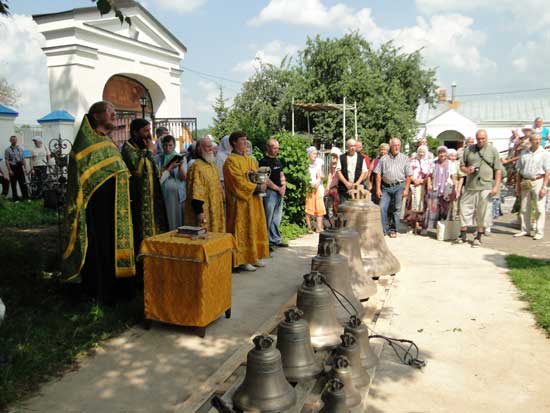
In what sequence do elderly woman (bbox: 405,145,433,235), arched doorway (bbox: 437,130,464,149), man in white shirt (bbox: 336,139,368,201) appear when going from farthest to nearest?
arched doorway (bbox: 437,130,464,149) < elderly woman (bbox: 405,145,433,235) < man in white shirt (bbox: 336,139,368,201)

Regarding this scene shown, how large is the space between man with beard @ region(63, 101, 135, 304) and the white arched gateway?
8.40 m

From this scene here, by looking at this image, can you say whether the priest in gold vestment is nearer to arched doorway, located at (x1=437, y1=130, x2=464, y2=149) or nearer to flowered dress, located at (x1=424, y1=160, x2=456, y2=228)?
flowered dress, located at (x1=424, y1=160, x2=456, y2=228)

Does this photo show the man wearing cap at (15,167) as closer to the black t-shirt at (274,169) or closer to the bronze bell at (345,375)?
the black t-shirt at (274,169)

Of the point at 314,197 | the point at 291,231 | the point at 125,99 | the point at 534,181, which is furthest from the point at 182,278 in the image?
the point at 125,99

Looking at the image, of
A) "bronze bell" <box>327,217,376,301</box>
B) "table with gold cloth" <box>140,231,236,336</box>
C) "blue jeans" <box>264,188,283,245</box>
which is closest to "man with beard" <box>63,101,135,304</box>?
"table with gold cloth" <box>140,231,236,336</box>

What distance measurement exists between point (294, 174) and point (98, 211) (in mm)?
5303

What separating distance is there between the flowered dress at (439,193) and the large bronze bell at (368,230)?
398cm

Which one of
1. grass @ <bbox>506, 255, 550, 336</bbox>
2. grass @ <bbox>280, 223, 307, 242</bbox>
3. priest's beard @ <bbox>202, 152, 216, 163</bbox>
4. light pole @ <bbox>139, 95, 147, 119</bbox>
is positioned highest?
light pole @ <bbox>139, 95, 147, 119</bbox>

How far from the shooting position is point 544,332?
4488mm

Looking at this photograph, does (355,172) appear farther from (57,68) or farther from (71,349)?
(57,68)

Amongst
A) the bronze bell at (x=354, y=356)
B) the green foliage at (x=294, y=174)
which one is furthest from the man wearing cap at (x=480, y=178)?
the bronze bell at (x=354, y=356)

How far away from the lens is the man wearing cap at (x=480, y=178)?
8414 mm

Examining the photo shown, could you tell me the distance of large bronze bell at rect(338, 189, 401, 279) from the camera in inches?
235

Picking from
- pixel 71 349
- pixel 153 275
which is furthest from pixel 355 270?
pixel 71 349
